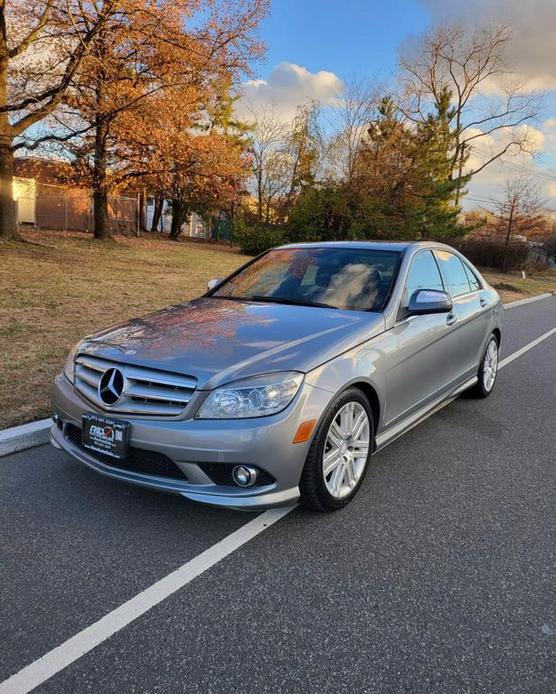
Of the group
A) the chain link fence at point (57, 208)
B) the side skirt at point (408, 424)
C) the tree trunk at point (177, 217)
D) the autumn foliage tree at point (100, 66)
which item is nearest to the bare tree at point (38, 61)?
the autumn foliage tree at point (100, 66)

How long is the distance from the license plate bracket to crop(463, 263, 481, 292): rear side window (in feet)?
12.8

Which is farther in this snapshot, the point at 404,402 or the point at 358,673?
the point at 404,402

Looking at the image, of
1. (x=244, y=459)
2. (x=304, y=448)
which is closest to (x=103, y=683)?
(x=244, y=459)

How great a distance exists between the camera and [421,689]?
2.02 meters

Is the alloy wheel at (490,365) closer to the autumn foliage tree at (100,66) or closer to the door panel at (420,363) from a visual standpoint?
the door panel at (420,363)

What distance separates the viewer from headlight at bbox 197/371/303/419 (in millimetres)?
2797

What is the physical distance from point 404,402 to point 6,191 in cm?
1471

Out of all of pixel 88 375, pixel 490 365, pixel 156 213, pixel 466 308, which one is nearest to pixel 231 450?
pixel 88 375

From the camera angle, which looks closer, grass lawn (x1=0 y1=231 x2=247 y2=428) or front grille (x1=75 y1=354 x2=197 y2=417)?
front grille (x1=75 y1=354 x2=197 y2=417)

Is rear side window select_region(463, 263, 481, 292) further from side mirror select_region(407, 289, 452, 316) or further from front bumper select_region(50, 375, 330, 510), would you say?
front bumper select_region(50, 375, 330, 510)

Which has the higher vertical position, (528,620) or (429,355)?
(429,355)

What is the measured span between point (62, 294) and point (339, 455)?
26.5 feet

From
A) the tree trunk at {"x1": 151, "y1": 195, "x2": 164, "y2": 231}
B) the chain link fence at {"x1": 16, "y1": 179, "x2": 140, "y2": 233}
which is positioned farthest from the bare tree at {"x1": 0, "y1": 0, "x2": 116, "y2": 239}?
the tree trunk at {"x1": 151, "y1": 195, "x2": 164, "y2": 231}

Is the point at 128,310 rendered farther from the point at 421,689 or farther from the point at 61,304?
the point at 421,689
